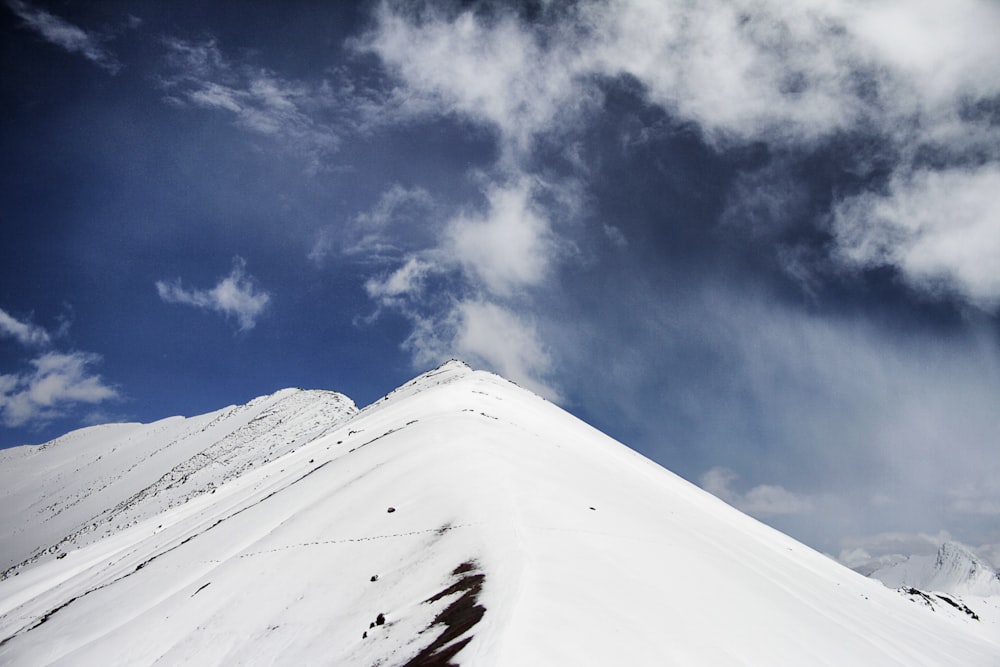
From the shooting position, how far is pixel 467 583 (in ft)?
27.5

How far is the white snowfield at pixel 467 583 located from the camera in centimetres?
689

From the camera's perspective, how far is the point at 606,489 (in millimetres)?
16984

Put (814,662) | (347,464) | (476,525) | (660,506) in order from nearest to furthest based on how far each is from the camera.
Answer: (814,662), (476,525), (660,506), (347,464)

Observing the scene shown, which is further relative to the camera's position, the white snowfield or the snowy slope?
the snowy slope

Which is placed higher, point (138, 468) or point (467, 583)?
point (138, 468)

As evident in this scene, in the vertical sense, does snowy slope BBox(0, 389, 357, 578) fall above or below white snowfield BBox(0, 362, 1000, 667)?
above

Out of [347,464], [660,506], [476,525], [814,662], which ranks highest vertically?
[347,464]

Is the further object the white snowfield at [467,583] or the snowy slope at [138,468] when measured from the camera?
the snowy slope at [138,468]

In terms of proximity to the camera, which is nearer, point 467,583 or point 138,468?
point 467,583

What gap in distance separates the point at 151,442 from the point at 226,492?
7099cm

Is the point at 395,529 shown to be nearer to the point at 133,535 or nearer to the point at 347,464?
the point at 347,464

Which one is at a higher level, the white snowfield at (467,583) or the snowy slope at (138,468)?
the snowy slope at (138,468)

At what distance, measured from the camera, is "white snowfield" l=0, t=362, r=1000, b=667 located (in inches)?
271

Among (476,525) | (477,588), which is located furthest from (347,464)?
(477,588)
